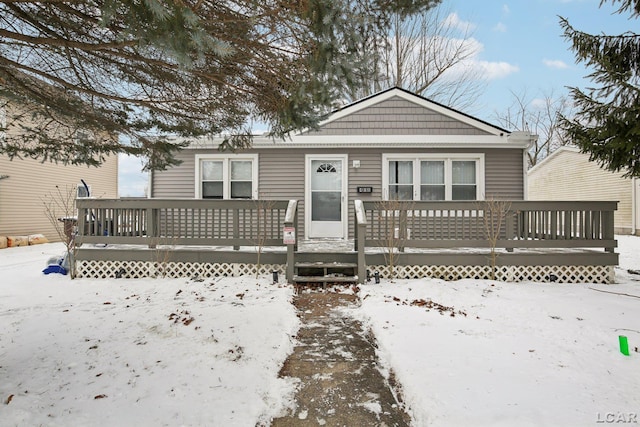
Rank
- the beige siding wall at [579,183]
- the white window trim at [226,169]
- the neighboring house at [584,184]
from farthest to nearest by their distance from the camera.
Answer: the beige siding wall at [579,183]
the neighboring house at [584,184]
the white window trim at [226,169]

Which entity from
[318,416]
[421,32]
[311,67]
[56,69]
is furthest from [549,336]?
[421,32]

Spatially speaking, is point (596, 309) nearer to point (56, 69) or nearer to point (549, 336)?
point (549, 336)

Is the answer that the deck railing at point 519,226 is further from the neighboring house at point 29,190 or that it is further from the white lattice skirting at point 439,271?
the neighboring house at point 29,190

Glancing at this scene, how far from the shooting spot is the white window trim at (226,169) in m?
8.30

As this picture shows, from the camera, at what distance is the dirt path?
219cm

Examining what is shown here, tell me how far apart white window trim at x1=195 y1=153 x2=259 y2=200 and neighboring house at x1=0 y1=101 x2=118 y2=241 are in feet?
17.0

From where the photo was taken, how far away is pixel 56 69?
11.6ft

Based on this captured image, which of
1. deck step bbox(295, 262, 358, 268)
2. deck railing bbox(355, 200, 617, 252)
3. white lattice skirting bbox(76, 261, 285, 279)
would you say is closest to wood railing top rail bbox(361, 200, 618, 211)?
deck railing bbox(355, 200, 617, 252)

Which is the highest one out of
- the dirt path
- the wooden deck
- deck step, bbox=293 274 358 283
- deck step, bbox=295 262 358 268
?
the wooden deck

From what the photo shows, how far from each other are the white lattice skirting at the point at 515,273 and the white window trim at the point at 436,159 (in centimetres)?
248

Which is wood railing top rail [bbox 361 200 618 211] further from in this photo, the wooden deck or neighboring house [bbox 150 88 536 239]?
neighboring house [bbox 150 88 536 239]

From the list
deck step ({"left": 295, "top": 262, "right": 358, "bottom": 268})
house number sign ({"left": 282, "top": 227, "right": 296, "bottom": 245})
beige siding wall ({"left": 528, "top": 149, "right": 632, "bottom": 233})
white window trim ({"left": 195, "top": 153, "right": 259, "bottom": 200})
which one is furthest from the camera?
beige siding wall ({"left": 528, "top": 149, "right": 632, "bottom": 233})

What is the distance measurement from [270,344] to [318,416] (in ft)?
3.71

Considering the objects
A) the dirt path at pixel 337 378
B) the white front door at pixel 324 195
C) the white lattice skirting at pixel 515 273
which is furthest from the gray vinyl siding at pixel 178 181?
the dirt path at pixel 337 378
